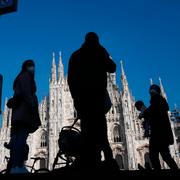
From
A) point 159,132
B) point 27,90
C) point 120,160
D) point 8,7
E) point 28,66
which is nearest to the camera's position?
point 27,90

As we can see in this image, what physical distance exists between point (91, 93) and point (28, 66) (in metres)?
1.46

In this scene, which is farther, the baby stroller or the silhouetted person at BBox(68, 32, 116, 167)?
the baby stroller

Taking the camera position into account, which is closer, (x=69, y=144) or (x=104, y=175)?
(x=104, y=175)

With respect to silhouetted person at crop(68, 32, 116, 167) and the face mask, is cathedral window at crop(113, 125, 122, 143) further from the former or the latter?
silhouetted person at crop(68, 32, 116, 167)

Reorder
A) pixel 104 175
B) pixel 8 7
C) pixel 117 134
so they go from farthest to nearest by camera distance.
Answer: pixel 117 134, pixel 8 7, pixel 104 175

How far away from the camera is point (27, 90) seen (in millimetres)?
4465

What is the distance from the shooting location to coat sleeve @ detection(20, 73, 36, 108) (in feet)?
14.4

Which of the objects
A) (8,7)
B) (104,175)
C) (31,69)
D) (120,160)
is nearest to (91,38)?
(31,69)

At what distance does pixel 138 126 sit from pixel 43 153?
1146cm

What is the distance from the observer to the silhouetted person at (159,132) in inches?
198

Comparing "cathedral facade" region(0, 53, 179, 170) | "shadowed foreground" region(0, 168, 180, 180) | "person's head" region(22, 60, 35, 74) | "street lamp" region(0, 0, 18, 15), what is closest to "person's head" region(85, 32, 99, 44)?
"person's head" region(22, 60, 35, 74)

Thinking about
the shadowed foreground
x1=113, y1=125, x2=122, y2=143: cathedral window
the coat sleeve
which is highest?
x1=113, y1=125, x2=122, y2=143: cathedral window

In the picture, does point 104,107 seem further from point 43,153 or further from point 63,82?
point 63,82

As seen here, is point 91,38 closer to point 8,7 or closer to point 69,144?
point 8,7
